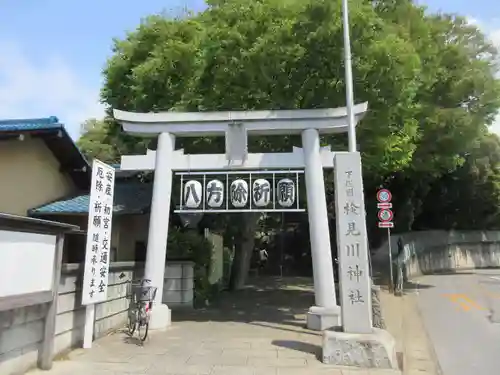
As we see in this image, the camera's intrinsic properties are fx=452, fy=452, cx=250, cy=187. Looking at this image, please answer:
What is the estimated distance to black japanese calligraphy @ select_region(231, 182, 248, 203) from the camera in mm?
10773

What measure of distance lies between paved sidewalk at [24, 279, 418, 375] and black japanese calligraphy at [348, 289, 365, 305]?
1.10 meters

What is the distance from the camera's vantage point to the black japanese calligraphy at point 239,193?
35.3ft

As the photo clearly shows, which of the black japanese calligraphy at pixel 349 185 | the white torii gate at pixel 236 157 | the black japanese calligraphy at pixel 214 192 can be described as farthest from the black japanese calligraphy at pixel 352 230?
the black japanese calligraphy at pixel 214 192

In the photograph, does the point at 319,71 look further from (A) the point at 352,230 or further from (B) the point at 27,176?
(B) the point at 27,176

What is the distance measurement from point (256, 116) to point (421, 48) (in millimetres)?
6892

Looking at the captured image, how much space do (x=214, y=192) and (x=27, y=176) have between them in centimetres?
574

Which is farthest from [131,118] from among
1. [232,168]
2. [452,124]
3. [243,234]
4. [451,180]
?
[451,180]

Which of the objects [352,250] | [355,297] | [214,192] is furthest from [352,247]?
[214,192]

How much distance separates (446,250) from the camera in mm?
32062

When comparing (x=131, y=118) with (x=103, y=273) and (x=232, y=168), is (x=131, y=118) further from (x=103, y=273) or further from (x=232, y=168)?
(x=103, y=273)

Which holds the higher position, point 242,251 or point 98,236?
point 242,251

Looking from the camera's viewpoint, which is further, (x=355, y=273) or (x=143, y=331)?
(x=143, y=331)

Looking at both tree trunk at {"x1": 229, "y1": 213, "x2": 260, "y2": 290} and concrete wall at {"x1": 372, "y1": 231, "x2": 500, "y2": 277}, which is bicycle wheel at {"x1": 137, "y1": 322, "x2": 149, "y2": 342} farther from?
concrete wall at {"x1": 372, "y1": 231, "x2": 500, "y2": 277}

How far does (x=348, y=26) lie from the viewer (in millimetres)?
10367
